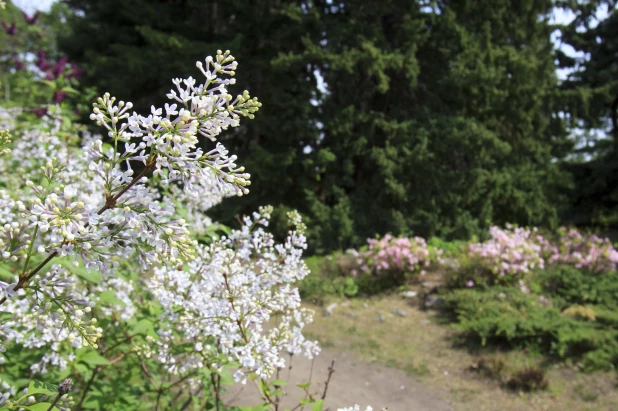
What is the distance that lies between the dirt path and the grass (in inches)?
6.2

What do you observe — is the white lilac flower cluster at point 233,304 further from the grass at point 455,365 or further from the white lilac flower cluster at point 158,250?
the grass at point 455,365

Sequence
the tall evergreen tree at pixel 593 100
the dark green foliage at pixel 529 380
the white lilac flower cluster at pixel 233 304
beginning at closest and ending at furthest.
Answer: the white lilac flower cluster at pixel 233 304, the dark green foliage at pixel 529 380, the tall evergreen tree at pixel 593 100

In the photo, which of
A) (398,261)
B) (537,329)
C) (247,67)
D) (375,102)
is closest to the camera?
(537,329)

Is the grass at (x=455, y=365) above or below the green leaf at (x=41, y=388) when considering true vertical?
below

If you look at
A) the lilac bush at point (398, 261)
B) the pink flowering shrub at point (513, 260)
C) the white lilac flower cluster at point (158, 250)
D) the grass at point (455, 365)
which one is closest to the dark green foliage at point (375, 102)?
the lilac bush at point (398, 261)

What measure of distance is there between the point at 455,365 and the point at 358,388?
1.28m

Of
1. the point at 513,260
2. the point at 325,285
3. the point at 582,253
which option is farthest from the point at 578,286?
the point at 325,285

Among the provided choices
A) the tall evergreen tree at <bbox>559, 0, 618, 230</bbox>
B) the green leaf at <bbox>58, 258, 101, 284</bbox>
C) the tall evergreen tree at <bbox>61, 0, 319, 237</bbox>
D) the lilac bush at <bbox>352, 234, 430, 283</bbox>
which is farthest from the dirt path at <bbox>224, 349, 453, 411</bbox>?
the tall evergreen tree at <bbox>559, 0, 618, 230</bbox>

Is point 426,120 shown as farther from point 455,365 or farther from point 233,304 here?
point 233,304

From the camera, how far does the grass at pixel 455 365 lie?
4551mm

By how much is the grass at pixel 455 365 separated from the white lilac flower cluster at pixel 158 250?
3.22 meters

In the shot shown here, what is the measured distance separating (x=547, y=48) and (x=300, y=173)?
1029cm

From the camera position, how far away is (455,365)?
5.34 m

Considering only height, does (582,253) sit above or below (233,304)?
below
